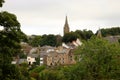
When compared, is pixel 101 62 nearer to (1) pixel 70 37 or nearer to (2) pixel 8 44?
(2) pixel 8 44

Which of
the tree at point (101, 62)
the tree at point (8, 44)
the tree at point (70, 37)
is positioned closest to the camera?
the tree at point (8, 44)

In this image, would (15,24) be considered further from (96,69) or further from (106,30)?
(106,30)

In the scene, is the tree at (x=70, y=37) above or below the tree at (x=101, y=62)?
above

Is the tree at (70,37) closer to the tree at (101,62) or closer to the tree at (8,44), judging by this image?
the tree at (101,62)

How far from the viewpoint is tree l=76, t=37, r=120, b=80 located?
140 feet

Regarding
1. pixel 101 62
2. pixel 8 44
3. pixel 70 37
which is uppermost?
pixel 70 37

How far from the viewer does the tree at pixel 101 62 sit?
42.6 m

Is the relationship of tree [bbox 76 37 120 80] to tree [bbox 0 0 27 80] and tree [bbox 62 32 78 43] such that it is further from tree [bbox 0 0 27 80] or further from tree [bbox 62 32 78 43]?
tree [bbox 62 32 78 43]

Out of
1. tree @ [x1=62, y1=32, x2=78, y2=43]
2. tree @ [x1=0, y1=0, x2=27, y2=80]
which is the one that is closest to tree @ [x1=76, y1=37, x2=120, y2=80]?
tree @ [x1=0, y1=0, x2=27, y2=80]

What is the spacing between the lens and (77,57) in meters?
50.2

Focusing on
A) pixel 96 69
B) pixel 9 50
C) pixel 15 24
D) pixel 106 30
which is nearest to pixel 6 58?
pixel 9 50

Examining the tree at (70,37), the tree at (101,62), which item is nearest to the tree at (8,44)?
the tree at (101,62)

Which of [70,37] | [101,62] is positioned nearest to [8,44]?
[101,62]

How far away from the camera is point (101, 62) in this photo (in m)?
43.6
